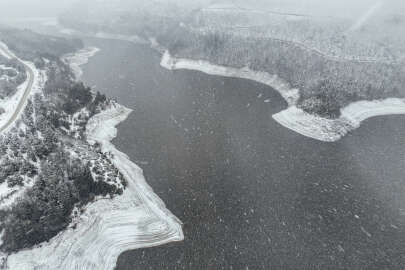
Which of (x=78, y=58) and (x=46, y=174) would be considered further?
(x=78, y=58)

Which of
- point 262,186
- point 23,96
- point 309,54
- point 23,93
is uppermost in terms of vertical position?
point 309,54

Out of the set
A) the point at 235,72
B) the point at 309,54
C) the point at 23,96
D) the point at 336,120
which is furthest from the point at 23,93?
the point at 309,54

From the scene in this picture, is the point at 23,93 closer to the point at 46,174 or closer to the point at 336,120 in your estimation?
the point at 46,174

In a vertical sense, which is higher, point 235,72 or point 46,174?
point 235,72

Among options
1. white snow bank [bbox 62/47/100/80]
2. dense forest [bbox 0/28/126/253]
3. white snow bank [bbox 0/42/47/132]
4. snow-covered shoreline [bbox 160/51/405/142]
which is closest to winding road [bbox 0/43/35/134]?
white snow bank [bbox 0/42/47/132]

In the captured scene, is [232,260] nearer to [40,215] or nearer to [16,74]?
[40,215]

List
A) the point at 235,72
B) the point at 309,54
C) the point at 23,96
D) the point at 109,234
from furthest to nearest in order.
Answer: the point at 309,54
the point at 235,72
the point at 23,96
the point at 109,234

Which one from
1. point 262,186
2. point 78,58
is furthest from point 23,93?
point 262,186

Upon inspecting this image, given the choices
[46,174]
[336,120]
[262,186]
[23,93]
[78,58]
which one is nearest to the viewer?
[46,174]

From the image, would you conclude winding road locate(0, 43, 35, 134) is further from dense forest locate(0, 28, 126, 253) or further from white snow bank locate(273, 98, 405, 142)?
white snow bank locate(273, 98, 405, 142)
